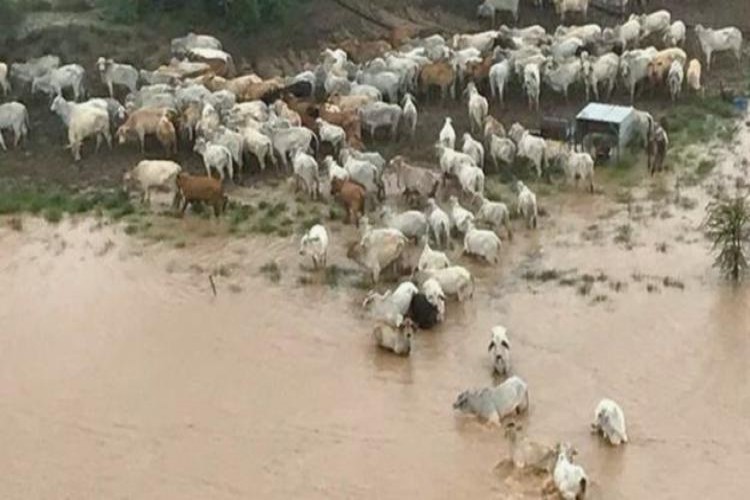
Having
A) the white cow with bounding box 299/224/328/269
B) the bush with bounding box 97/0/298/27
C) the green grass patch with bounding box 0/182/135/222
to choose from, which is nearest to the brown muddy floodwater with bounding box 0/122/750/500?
the white cow with bounding box 299/224/328/269

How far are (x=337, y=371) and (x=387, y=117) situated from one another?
587 centimetres

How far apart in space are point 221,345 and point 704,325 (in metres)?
4.53

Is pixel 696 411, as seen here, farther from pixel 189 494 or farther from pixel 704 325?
pixel 189 494

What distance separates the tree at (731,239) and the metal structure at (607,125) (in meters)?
2.82

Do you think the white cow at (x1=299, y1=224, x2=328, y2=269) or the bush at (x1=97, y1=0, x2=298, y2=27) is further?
the bush at (x1=97, y1=0, x2=298, y2=27)

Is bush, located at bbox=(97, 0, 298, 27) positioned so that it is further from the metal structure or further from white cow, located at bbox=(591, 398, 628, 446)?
white cow, located at bbox=(591, 398, 628, 446)

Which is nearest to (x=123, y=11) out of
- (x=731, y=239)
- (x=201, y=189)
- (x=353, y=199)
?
(x=201, y=189)

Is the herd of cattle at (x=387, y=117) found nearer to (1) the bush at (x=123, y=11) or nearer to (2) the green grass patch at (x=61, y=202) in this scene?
(2) the green grass patch at (x=61, y=202)

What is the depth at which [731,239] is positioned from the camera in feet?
46.6

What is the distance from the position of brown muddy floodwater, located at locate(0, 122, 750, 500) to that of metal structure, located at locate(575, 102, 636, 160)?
1.63 meters

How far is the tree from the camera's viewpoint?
14.2 meters

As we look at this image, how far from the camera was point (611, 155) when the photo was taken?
17.5m

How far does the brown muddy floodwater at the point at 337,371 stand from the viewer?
37.4 ft

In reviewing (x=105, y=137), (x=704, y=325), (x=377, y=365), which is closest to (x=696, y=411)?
(x=704, y=325)
